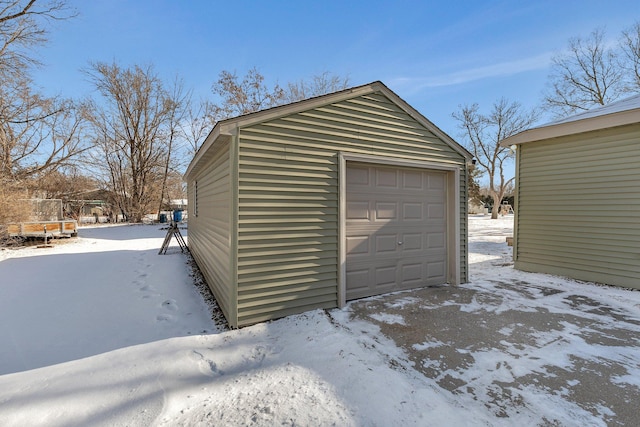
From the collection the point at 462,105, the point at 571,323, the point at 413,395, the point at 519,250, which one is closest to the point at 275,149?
the point at 413,395

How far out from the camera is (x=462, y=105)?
90.9 ft

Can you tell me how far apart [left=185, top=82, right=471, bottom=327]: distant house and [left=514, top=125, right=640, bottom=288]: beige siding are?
248 cm

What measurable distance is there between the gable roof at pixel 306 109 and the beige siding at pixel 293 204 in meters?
0.08

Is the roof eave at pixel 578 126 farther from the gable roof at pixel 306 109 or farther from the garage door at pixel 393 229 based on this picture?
the garage door at pixel 393 229

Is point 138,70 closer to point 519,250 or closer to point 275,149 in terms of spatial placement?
point 275,149

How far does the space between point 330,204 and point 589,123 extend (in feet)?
18.1

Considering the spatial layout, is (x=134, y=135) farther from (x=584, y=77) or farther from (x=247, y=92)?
(x=584, y=77)

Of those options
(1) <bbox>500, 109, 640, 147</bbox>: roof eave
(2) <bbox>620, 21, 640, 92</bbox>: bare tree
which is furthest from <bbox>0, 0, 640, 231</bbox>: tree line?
(1) <bbox>500, 109, 640, 147</bbox>: roof eave

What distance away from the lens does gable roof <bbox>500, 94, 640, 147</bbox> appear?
5045mm

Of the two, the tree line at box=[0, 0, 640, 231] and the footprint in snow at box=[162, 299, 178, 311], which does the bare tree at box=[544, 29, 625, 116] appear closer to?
the tree line at box=[0, 0, 640, 231]

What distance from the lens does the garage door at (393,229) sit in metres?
4.38

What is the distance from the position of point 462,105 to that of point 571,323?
1141 inches

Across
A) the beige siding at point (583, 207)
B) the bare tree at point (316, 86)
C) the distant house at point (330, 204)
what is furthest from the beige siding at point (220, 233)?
the bare tree at point (316, 86)

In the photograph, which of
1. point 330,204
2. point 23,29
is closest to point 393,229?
point 330,204
